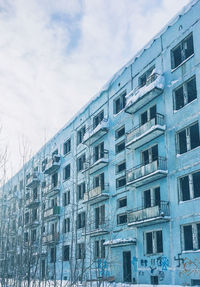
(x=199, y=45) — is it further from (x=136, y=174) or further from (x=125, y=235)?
(x=125, y=235)

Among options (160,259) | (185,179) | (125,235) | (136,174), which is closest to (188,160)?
(185,179)

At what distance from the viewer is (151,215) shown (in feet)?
80.9

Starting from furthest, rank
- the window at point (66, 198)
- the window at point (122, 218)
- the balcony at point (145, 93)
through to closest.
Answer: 1. the window at point (66, 198)
2. the window at point (122, 218)
3. the balcony at point (145, 93)

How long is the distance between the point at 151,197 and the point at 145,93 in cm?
763

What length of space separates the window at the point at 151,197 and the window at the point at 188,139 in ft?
12.1

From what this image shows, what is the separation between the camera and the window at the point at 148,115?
90.5 feet

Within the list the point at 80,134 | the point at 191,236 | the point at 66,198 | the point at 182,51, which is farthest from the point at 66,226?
the point at 182,51

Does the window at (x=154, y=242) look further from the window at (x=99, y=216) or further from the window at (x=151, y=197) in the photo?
the window at (x=99, y=216)

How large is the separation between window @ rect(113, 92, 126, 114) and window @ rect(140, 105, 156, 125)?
3.55 metres

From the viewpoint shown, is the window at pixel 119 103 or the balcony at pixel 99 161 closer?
the window at pixel 119 103

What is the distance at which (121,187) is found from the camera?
1192 inches

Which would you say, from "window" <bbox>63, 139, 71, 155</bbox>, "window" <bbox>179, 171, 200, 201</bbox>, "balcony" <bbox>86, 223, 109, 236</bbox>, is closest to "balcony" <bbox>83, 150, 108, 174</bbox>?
"balcony" <bbox>86, 223, 109, 236</bbox>

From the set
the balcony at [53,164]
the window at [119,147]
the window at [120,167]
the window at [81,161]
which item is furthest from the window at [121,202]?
the balcony at [53,164]

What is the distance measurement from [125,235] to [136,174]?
17.5 feet
